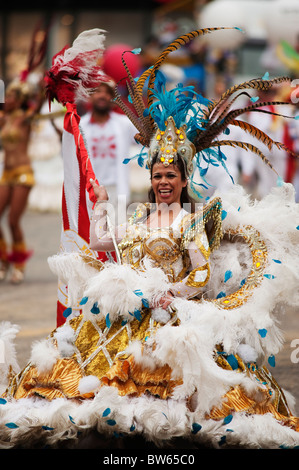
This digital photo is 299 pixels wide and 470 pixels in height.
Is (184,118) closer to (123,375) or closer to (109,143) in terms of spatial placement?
(123,375)

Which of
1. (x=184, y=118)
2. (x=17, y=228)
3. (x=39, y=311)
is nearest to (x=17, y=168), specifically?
(x=17, y=228)

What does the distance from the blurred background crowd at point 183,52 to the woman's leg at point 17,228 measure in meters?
1.29

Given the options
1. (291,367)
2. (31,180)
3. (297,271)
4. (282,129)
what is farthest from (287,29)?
(297,271)

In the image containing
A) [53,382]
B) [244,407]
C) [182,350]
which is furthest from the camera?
[53,382]

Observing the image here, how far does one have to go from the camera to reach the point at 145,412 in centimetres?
351

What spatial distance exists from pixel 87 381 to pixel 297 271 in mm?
1195

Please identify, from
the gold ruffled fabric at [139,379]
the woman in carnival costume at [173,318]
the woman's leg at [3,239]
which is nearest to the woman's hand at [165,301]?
the woman in carnival costume at [173,318]

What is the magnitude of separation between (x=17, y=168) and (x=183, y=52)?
1364cm

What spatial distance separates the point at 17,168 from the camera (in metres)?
8.59

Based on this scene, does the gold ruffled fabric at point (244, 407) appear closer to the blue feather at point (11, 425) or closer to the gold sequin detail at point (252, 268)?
the gold sequin detail at point (252, 268)

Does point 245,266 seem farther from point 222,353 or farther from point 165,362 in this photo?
point 165,362

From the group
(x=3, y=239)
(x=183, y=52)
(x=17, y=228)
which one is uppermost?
(x=183, y=52)

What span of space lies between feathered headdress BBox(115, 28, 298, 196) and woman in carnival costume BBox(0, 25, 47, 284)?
448 centimetres

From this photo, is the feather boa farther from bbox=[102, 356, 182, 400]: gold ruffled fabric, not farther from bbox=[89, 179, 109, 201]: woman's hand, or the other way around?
bbox=[89, 179, 109, 201]: woman's hand
